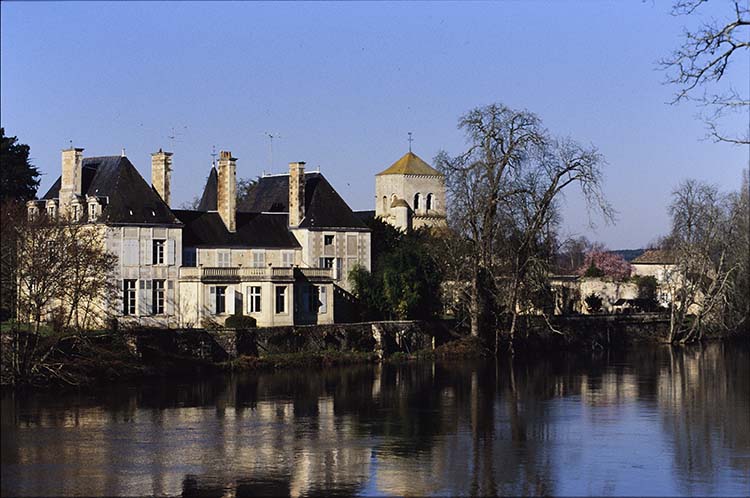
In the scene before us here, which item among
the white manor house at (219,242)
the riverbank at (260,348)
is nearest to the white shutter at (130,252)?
the white manor house at (219,242)

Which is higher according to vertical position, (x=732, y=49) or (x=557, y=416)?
(x=732, y=49)

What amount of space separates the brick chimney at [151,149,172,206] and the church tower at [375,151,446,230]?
107 ft

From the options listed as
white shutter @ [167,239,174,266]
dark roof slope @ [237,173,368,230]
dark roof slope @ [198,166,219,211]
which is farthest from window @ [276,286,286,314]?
dark roof slope @ [198,166,219,211]

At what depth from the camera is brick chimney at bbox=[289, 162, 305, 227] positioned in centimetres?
4694

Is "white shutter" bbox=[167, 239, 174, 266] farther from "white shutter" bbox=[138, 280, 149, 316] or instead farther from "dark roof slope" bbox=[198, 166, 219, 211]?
"dark roof slope" bbox=[198, 166, 219, 211]

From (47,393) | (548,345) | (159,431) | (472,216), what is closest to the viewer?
(159,431)

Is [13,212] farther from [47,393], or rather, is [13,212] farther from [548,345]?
[548,345]

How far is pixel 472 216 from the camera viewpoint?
45.8 m

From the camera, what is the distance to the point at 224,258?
4497cm

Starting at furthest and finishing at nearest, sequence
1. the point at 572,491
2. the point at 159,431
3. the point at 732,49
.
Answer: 1. the point at 159,431
2. the point at 572,491
3. the point at 732,49

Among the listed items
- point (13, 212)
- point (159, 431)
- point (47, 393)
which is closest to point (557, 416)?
point (159, 431)

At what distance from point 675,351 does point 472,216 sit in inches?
441

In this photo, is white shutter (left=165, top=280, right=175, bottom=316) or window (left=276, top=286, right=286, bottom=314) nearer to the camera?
white shutter (left=165, top=280, right=175, bottom=316)

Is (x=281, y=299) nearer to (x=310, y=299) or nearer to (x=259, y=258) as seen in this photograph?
(x=310, y=299)
